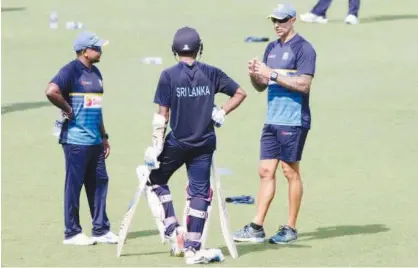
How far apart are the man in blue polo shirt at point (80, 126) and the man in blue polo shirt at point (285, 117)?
1340 mm

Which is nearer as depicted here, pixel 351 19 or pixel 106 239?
pixel 106 239

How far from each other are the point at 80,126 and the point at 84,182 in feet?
1.94

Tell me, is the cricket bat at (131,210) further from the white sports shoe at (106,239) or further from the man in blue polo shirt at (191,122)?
the white sports shoe at (106,239)

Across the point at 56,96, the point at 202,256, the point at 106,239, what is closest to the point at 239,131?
the point at 106,239

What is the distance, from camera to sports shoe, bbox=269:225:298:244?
447 inches

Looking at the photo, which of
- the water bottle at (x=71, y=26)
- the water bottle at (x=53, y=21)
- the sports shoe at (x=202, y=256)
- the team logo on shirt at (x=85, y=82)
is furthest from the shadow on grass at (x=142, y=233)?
the water bottle at (x=53, y=21)

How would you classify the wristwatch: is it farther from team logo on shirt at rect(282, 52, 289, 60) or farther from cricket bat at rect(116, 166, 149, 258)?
cricket bat at rect(116, 166, 149, 258)

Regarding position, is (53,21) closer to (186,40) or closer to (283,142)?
(283,142)

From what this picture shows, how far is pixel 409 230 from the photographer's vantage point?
11820 millimetres

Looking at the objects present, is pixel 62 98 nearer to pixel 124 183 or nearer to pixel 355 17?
pixel 124 183

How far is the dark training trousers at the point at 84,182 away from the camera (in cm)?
1129

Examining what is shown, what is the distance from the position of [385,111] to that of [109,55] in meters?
6.53

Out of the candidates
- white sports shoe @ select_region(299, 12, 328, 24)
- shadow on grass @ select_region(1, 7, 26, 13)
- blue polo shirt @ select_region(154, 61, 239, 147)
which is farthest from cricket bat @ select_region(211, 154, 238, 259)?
shadow on grass @ select_region(1, 7, 26, 13)

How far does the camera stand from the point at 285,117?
1138cm
